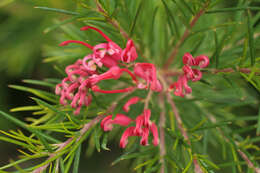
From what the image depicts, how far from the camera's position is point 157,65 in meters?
0.96

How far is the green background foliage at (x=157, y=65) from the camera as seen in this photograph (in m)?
0.55

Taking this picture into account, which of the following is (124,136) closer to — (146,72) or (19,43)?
(146,72)

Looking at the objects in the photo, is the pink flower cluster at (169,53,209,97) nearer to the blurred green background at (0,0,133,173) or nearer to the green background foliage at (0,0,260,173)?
the green background foliage at (0,0,260,173)

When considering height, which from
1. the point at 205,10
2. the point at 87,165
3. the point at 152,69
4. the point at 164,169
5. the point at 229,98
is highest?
the point at 205,10

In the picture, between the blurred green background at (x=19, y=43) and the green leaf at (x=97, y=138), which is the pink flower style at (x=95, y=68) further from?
the blurred green background at (x=19, y=43)

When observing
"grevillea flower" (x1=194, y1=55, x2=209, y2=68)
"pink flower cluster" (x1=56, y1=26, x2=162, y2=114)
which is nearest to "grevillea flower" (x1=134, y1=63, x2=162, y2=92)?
"pink flower cluster" (x1=56, y1=26, x2=162, y2=114)

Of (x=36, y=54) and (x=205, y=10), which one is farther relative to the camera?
(x=36, y=54)

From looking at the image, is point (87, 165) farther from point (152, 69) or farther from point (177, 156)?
point (152, 69)

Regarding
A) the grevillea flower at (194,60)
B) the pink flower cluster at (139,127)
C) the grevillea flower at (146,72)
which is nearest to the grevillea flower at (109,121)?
the pink flower cluster at (139,127)

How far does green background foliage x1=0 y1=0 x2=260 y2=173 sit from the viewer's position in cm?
55

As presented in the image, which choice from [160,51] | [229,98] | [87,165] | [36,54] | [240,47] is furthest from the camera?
[87,165]

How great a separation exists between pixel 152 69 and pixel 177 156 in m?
0.24

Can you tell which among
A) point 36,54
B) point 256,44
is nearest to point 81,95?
point 256,44

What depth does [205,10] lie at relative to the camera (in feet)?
1.84
